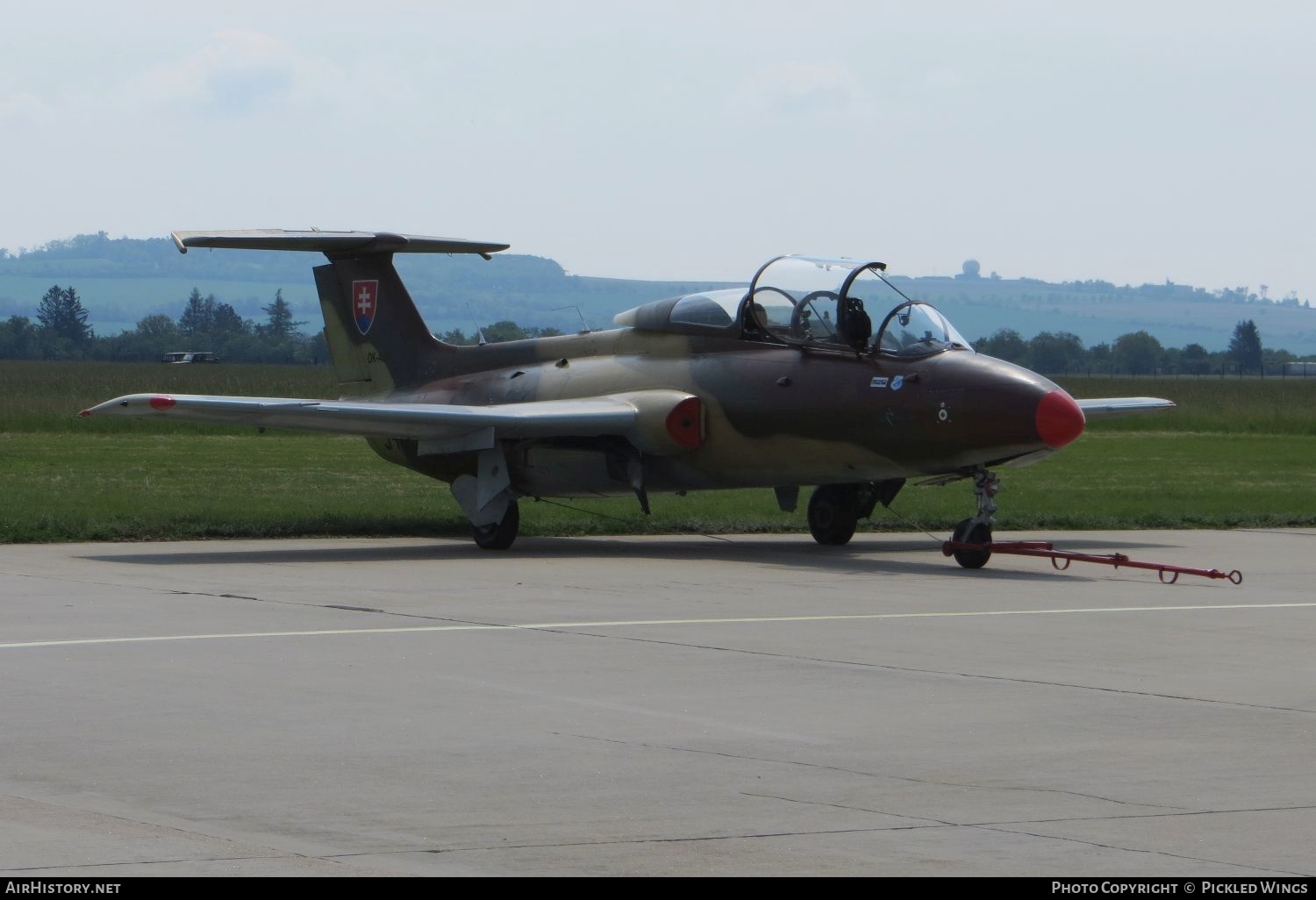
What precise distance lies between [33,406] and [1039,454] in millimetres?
39110

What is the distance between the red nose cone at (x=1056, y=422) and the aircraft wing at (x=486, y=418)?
3.84 m

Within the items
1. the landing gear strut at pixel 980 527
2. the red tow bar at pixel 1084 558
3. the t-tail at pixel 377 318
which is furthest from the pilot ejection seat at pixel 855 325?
the t-tail at pixel 377 318

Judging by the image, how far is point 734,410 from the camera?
18781 mm

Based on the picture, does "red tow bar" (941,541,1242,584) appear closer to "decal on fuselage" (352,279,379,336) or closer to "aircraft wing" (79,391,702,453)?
"aircraft wing" (79,391,702,453)

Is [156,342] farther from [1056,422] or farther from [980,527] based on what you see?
[1056,422]

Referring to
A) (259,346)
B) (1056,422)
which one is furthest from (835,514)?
(259,346)

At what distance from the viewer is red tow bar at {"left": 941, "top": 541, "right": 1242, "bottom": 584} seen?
15906 mm

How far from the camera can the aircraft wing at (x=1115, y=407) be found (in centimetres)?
2181

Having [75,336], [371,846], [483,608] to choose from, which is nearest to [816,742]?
[371,846]

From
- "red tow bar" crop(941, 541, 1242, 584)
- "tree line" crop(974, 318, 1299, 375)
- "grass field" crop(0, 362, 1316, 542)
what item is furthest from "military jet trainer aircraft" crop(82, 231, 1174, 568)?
"tree line" crop(974, 318, 1299, 375)

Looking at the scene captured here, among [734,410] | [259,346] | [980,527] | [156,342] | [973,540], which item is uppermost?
[156,342]

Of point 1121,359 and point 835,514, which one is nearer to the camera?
point 835,514

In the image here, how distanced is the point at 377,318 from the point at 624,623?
1098cm

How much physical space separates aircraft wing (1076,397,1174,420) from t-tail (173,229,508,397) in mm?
7681
